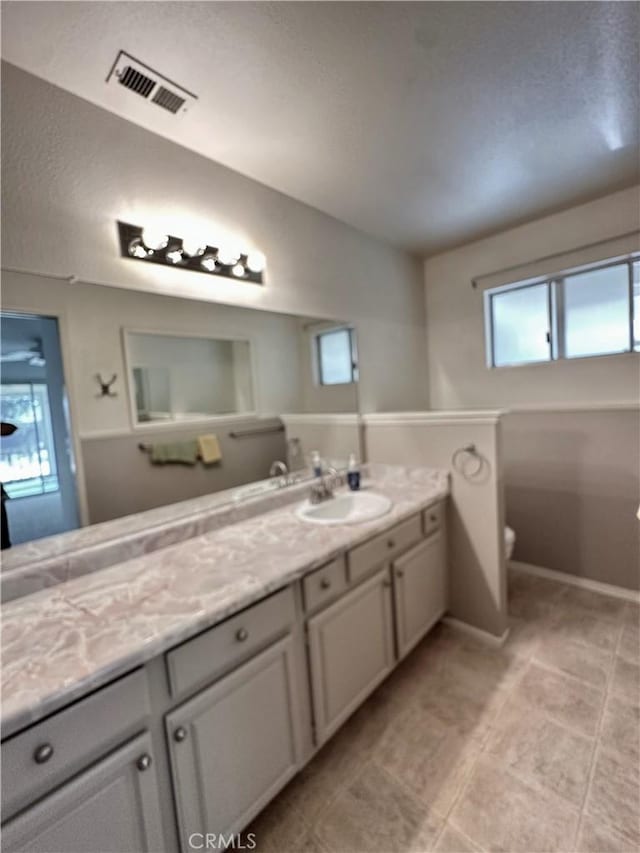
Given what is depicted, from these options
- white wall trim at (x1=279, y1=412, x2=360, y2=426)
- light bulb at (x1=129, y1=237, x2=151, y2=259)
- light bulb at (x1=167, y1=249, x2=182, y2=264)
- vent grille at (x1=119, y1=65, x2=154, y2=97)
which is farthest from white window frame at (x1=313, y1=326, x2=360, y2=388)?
vent grille at (x1=119, y1=65, x2=154, y2=97)

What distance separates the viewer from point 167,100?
129 cm

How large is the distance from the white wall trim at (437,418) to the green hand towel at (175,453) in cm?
112

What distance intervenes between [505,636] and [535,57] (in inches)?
98.7

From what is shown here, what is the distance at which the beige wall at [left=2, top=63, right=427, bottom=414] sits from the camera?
1168 mm

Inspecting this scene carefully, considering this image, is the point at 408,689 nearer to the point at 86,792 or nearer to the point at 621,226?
the point at 86,792

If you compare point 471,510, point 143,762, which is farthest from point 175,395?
point 471,510

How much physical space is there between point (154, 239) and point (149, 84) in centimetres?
47

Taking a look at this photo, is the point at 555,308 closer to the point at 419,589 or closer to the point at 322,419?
the point at 322,419

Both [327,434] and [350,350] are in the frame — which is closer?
[327,434]

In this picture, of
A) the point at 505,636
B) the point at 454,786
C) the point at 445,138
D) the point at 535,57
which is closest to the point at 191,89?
the point at 445,138

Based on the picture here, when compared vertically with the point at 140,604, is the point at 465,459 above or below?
above

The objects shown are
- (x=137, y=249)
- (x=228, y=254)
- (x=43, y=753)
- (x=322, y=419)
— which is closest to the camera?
(x=43, y=753)

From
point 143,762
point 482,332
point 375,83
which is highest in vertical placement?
point 375,83

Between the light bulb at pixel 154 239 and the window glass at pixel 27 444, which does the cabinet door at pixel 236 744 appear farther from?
the light bulb at pixel 154 239
